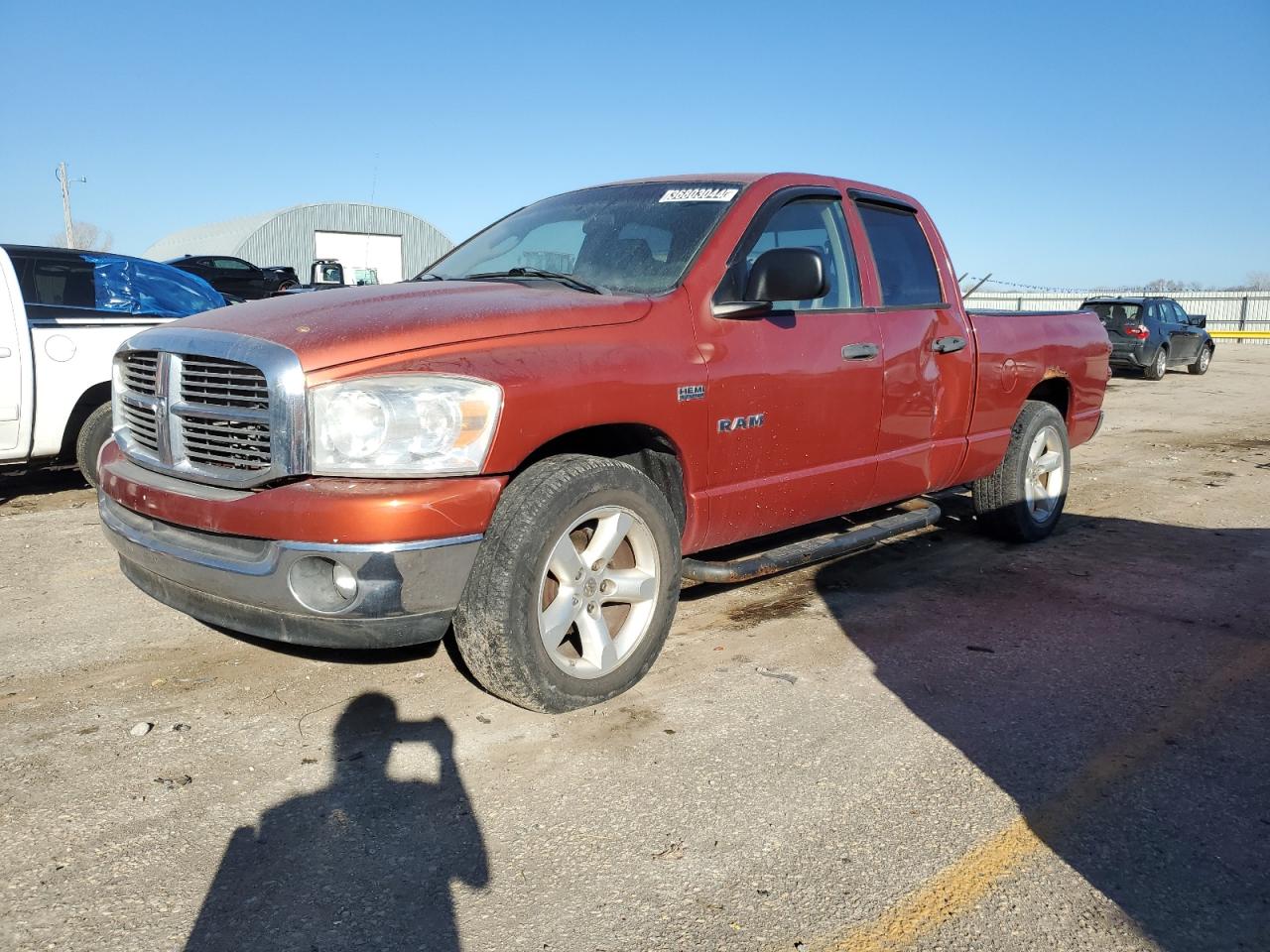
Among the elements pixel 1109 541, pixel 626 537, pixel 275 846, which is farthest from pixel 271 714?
pixel 1109 541

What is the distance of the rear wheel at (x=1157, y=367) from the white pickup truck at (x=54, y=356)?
59.1 feet

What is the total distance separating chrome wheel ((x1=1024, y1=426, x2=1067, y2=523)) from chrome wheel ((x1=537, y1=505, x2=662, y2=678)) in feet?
10.3

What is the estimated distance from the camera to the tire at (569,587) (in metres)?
3.05

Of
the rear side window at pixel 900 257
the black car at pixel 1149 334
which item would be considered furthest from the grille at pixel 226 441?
the black car at pixel 1149 334

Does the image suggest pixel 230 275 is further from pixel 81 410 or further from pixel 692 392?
pixel 692 392

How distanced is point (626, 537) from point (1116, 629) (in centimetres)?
233

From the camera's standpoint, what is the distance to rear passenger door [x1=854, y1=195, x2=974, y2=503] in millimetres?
4609

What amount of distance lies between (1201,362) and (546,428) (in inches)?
839

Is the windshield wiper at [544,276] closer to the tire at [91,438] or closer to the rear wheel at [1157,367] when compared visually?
the tire at [91,438]

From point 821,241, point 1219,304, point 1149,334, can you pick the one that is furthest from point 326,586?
point 1219,304

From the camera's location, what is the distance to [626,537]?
3520mm

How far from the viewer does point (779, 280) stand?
12.2 ft

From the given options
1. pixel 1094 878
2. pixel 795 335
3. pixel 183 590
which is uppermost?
pixel 795 335

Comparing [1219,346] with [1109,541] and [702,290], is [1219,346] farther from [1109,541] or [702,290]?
[702,290]
